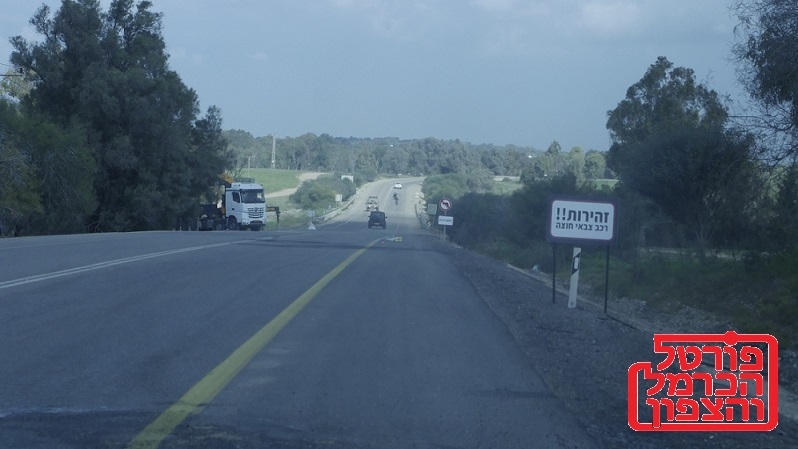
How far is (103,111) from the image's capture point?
58.2m

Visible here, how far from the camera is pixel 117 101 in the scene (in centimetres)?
5812

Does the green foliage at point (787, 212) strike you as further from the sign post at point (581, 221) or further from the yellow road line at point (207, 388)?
the yellow road line at point (207, 388)

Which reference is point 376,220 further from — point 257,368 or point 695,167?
point 257,368

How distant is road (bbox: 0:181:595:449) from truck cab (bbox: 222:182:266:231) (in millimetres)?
46855

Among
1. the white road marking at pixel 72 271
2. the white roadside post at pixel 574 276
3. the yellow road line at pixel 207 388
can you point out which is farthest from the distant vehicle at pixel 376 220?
the yellow road line at pixel 207 388

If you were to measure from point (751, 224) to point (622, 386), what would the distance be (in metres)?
15.7

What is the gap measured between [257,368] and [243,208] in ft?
181

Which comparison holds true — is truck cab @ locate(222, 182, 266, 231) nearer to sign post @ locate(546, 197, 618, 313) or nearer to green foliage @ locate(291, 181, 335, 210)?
green foliage @ locate(291, 181, 335, 210)

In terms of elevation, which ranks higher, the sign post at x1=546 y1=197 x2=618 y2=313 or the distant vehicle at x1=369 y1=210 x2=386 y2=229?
the sign post at x1=546 y1=197 x2=618 y2=313

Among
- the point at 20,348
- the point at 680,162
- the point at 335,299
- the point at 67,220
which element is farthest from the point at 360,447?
the point at 67,220

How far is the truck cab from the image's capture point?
6306 centimetres

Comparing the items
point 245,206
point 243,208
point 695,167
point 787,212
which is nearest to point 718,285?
point 787,212

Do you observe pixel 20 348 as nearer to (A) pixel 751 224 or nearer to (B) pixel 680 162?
(A) pixel 751 224

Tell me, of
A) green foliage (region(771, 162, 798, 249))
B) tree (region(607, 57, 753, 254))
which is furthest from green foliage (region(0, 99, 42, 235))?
green foliage (region(771, 162, 798, 249))
